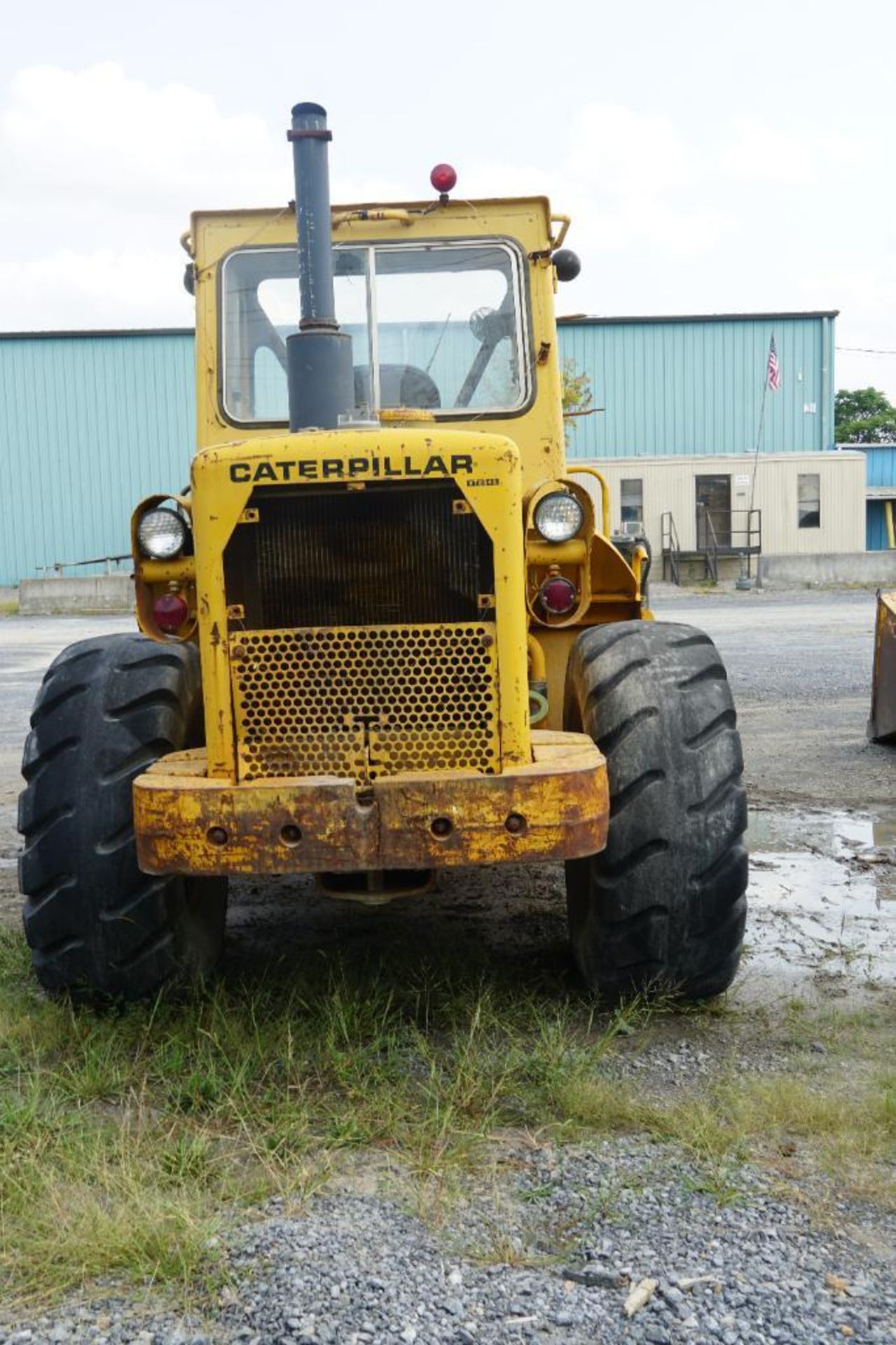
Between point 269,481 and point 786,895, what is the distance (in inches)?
124

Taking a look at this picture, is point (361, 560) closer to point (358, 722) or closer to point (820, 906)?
point (358, 722)

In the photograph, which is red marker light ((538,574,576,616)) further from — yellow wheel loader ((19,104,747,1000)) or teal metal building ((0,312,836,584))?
teal metal building ((0,312,836,584))

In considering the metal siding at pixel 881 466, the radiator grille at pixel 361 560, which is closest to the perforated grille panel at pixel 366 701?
the radiator grille at pixel 361 560

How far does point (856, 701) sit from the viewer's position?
11.1 m

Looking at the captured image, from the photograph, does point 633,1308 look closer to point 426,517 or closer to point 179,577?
point 426,517

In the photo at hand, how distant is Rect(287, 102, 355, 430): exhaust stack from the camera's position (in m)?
4.46

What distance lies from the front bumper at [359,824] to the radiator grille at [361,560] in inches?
22.5

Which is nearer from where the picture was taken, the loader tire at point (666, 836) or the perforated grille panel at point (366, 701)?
the perforated grille panel at point (366, 701)

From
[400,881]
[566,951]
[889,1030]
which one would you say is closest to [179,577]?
[400,881]

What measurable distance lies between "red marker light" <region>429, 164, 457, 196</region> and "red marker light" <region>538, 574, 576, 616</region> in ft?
5.64

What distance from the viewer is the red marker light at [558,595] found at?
470 centimetres

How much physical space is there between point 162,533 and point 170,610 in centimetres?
37

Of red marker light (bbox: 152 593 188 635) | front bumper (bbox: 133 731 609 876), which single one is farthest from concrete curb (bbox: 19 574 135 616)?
front bumper (bbox: 133 731 609 876)

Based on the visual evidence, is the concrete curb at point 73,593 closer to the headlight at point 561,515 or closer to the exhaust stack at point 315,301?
the exhaust stack at point 315,301
